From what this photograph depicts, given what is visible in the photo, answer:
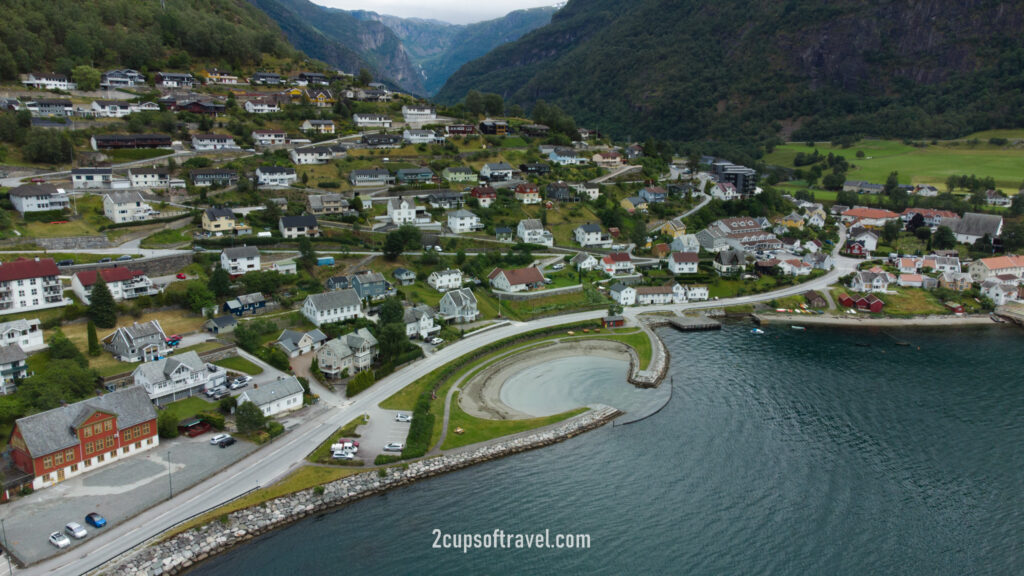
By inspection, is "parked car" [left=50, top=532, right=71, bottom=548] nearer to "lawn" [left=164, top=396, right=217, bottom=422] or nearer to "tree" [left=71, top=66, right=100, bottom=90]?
"lawn" [left=164, top=396, right=217, bottom=422]

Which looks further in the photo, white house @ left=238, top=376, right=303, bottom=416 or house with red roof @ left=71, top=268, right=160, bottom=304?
house with red roof @ left=71, top=268, right=160, bottom=304

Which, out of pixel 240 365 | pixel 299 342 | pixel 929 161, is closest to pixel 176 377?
pixel 240 365

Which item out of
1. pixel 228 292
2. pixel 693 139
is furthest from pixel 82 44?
pixel 693 139

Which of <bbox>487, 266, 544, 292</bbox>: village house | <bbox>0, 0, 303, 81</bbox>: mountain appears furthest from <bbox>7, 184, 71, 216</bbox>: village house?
<bbox>487, 266, 544, 292</bbox>: village house

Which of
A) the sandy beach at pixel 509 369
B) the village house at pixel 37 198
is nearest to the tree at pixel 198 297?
the village house at pixel 37 198

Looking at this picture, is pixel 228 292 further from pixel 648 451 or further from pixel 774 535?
pixel 774 535
